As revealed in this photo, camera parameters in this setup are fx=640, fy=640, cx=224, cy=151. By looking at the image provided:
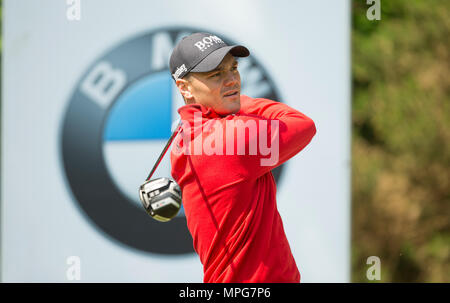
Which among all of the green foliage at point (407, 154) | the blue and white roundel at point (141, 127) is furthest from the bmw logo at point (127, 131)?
the green foliage at point (407, 154)

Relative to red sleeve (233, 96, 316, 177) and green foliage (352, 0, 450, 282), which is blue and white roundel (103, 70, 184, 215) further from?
green foliage (352, 0, 450, 282)

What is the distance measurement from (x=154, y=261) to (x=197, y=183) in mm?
1419

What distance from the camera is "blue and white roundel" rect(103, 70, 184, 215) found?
10.0 feet

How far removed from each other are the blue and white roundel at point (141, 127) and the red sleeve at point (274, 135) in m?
1.28

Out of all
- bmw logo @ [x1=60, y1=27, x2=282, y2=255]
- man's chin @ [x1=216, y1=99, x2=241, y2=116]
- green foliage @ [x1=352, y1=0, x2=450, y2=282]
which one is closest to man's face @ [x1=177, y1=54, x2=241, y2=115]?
man's chin @ [x1=216, y1=99, x2=241, y2=116]

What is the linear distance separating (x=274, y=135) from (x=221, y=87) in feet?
0.69

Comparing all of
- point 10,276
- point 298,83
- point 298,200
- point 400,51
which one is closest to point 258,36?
point 298,83

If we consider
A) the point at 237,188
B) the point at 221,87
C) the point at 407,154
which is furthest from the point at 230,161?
the point at 407,154

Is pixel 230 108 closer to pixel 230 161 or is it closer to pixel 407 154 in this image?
pixel 230 161

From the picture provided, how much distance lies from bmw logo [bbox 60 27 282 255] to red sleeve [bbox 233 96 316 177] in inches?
49.2
